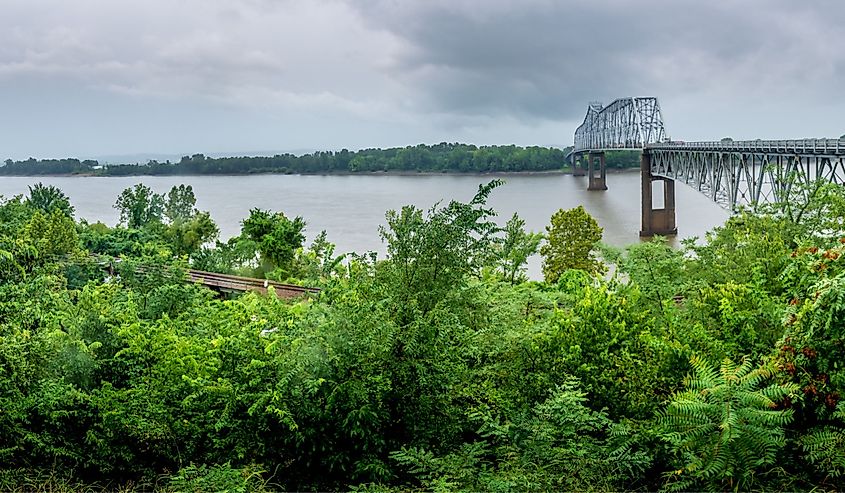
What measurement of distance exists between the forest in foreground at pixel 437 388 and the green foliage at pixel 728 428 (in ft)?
0.08

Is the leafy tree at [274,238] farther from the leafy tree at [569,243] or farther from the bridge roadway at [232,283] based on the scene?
the leafy tree at [569,243]

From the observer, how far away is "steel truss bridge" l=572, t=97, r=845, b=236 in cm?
2450

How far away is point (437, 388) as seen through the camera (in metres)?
8.16

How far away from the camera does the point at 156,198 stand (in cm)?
4334

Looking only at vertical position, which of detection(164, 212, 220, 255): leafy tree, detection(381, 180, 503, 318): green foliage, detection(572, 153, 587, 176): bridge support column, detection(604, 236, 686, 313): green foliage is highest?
detection(572, 153, 587, 176): bridge support column

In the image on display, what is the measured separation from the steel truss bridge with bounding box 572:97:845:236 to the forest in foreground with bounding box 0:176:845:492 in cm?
852

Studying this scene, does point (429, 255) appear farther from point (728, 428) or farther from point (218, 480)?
point (728, 428)

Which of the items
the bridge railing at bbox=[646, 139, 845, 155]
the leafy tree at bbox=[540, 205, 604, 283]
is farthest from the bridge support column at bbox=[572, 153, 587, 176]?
the leafy tree at bbox=[540, 205, 604, 283]

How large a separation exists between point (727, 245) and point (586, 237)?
12.2 metres

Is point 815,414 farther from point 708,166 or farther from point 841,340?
point 708,166

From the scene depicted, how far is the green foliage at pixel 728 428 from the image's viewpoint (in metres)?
6.43

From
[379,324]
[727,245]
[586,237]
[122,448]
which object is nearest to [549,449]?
[379,324]

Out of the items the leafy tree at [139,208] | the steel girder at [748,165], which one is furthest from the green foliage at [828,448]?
the leafy tree at [139,208]

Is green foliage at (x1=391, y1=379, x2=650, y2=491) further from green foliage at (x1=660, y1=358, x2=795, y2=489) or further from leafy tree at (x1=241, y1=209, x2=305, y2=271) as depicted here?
leafy tree at (x1=241, y1=209, x2=305, y2=271)
